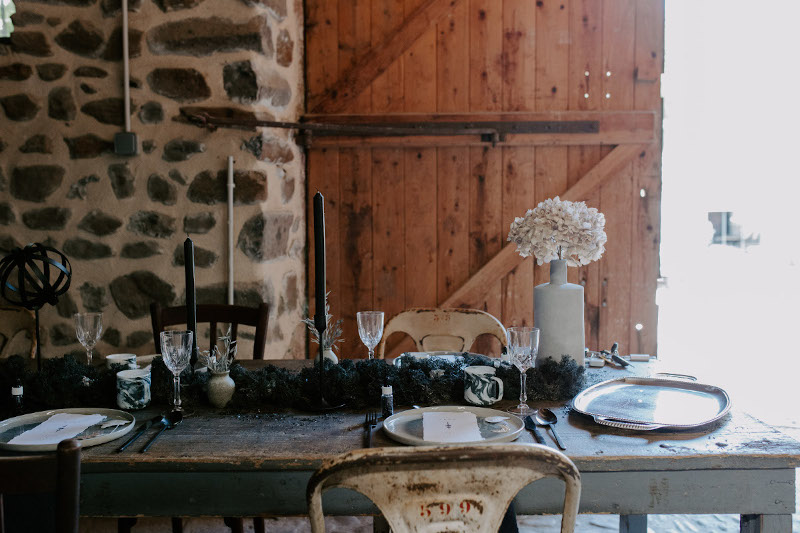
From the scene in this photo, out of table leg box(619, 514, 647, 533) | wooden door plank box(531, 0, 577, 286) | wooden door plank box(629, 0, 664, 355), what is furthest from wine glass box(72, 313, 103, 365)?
wooden door plank box(629, 0, 664, 355)

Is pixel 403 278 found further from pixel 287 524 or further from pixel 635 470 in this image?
pixel 635 470

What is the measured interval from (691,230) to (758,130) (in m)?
1.92

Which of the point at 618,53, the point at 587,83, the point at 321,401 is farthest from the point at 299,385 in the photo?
the point at 618,53

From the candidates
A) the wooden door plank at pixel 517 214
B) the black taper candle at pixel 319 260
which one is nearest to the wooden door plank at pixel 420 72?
the wooden door plank at pixel 517 214

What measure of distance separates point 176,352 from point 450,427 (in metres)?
0.59

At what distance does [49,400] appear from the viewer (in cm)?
146

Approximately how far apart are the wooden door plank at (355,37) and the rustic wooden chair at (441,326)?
127 cm

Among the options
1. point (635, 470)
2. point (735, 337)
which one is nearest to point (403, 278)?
point (635, 470)

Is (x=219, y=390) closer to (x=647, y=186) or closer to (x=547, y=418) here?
(x=547, y=418)

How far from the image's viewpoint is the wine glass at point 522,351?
1.39 m

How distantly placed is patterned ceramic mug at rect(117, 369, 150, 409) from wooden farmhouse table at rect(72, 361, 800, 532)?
0.24 metres

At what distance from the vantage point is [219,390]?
4.73ft

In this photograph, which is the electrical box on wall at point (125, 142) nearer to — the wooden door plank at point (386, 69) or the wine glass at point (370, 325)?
the wooden door plank at point (386, 69)

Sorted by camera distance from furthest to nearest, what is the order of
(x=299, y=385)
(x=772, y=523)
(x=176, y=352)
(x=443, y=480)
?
(x=299, y=385), (x=176, y=352), (x=772, y=523), (x=443, y=480)
